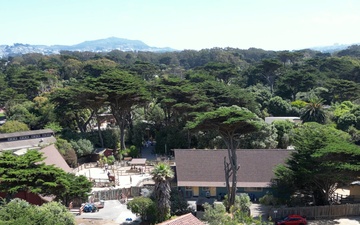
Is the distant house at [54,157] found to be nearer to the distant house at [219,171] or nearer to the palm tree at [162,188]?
the distant house at [219,171]

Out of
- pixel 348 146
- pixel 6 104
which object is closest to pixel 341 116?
pixel 348 146

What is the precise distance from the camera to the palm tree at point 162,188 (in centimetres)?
2762

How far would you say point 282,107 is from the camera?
69688 millimetres

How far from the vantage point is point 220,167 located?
115 ft

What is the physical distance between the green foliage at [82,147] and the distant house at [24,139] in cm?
279

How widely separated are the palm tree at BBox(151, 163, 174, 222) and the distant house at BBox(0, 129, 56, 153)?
80.9 ft

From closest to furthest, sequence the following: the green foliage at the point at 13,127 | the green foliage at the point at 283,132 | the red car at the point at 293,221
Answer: the red car at the point at 293,221 < the green foliage at the point at 283,132 < the green foliage at the point at 13,127

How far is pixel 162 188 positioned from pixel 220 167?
28.2ft

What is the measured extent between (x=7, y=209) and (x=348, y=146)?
926 inches

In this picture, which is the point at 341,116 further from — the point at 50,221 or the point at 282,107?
the point at 50,221

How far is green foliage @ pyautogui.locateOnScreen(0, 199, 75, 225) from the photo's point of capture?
20591 mm

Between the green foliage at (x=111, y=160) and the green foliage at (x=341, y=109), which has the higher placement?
the green foliage at (x=341, y=109)

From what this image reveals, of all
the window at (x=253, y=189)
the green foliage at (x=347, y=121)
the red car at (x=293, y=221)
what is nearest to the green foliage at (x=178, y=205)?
the window at (x=253, y=189)

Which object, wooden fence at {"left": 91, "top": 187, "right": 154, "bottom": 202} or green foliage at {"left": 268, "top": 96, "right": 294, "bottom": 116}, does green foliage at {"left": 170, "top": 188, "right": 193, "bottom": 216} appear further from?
green foliage at {"left": 268, "top": 96, "right": 294, "bottom": 116}
